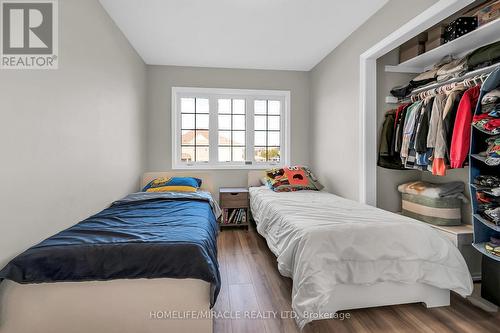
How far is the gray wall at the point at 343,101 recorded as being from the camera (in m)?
2.53

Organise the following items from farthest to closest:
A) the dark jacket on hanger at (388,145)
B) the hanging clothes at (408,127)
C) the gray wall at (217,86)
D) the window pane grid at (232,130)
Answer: the window pane grid at (232,130) < the gray wall at (217,86) < the dark jacket on hanger at (388,145) < the hanging clothes at (408,127)

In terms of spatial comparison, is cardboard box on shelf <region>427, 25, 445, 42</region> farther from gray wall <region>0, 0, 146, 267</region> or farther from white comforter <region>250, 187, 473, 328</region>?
gray wall <region>0, 0, 146, 267</region>

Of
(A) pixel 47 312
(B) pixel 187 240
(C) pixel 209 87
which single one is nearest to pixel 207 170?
(C) pixel 209 87

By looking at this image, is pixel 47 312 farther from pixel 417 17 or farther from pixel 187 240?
pixel 417 17

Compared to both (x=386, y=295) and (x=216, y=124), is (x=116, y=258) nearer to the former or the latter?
(x=386, y=295)

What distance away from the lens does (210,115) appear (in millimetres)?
4301

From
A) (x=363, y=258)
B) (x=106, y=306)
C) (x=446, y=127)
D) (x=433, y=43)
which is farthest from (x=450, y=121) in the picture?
(x=106, y=306)

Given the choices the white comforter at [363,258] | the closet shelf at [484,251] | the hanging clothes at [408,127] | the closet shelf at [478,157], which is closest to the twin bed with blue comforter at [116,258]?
the white comforter at [363,258]

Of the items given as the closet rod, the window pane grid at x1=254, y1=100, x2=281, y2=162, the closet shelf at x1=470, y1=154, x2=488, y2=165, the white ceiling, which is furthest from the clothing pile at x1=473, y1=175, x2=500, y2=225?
the window pane grid at x1=254, y1=100, x2=281, y2=162

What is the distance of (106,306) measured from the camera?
150cm

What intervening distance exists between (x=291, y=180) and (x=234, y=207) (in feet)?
3.00

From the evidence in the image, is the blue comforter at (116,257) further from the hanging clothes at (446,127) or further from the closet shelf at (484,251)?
the hanging clothes at (446,127)

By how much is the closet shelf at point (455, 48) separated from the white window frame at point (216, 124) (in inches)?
72.9

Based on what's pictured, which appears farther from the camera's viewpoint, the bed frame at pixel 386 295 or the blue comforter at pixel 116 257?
the bed frame at pixel 386 295
